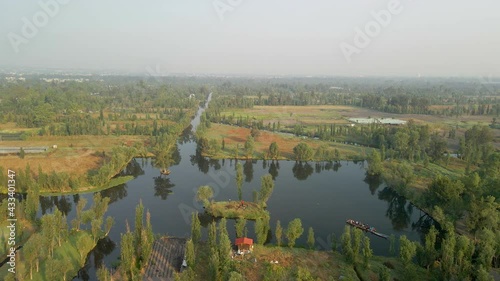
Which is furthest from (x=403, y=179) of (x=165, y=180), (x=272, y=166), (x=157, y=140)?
(x=157, y=140)

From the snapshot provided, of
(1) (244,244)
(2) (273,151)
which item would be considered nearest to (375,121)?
(2) (273,151)

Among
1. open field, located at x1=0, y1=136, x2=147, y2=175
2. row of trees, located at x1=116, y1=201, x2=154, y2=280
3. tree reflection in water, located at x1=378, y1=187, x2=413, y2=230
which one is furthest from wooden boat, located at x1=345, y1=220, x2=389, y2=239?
open field, located at x1=0, y1=136, x2=147, y2=175

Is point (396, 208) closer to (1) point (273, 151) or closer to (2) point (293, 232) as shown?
(2) point (293, 232)

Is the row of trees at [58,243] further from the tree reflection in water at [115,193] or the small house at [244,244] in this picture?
the small house at [244,244]

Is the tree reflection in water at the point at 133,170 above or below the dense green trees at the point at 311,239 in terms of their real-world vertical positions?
below

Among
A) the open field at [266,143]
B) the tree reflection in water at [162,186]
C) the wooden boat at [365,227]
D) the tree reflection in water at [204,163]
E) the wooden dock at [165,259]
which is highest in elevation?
the open field at [266,143]

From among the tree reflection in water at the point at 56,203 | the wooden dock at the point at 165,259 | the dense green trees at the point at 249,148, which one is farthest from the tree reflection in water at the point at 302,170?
the tree reflection in water at the point at 56,203
